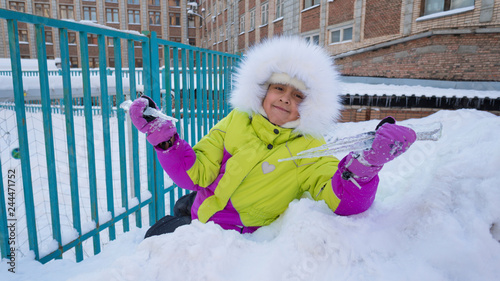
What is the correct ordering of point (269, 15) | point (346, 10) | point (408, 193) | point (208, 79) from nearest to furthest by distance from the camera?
1. point (408, 193)
2. point (208, 79)
3. point (346, 10)
4. point (269, 15)

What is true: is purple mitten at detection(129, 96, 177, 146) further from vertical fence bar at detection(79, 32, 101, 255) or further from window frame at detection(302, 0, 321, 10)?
window frame at detection(302, 0, 321, 10)

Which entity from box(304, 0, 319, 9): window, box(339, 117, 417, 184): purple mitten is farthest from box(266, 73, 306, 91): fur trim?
box(304, 0, 319, 9): window

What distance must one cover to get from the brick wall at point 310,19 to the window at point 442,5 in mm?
4985

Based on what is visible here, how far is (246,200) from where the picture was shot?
5.11 ft

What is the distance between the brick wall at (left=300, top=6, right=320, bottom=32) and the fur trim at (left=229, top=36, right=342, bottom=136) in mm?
13150

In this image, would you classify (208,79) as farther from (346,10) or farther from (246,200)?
(346,10)

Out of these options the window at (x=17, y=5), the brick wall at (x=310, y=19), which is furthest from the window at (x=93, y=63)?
the brick wall at (x=310, y=19)

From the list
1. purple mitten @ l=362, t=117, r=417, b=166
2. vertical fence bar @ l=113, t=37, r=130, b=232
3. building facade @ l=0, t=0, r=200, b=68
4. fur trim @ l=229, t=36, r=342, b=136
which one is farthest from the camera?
building facade @ l=0, t=0, r=200, b=68

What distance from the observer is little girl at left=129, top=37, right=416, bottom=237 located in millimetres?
1480

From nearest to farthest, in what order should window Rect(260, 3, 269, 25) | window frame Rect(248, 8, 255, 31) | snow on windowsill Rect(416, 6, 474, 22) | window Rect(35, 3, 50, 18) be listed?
snow on windowsill Rect(416, 6, 474, 22)
window Rect(260, 3, 269, 25)
window frame Rect(248, 8, 255, 31)
window Rect(35, 3, 50, 18)

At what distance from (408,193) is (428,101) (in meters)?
6.36

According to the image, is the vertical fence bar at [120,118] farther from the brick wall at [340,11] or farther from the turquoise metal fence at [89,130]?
the brick wall at [340,11]

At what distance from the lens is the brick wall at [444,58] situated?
8.11 m

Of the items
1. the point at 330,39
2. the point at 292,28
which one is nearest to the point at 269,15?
the point at 292,28
